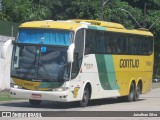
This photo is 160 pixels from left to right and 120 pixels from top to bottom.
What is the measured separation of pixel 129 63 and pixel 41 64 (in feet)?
23.8

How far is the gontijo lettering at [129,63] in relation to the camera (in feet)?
87.0

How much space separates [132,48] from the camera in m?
27.5

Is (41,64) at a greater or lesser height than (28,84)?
greater

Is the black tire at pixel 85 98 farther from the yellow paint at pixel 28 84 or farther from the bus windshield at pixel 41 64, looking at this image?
the yellow paint at pixel 28 84

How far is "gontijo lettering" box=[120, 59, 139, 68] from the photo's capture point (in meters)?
26.5

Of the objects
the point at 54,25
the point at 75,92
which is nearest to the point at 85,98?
the point at 75,92

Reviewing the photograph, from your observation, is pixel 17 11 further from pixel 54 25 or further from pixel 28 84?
pixel 28 84

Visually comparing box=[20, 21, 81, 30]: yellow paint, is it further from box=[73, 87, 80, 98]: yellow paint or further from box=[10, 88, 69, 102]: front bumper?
box=[10, 88, 69, 102]: front bumper

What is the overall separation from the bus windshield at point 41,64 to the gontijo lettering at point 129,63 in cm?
589

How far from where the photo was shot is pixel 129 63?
27.3 metres

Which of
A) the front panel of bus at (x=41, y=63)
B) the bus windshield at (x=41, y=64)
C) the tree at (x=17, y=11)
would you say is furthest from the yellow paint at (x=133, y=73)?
the tree at (x=17, y=11)

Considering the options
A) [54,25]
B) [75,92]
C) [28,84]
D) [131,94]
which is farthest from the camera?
[131,94]

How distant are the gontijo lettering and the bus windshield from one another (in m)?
5.89

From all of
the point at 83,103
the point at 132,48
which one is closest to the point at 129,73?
the point at 132,48
